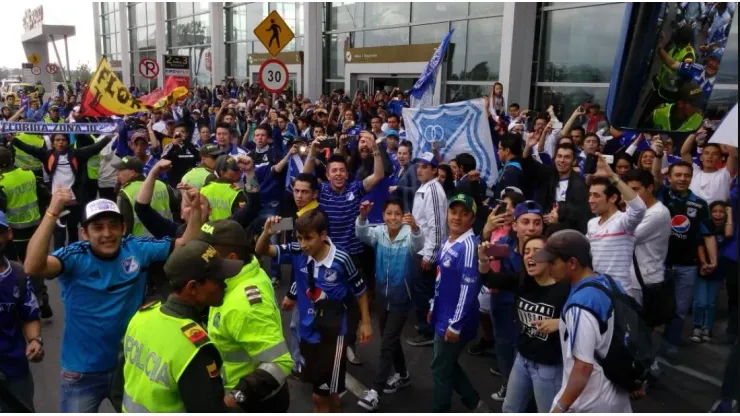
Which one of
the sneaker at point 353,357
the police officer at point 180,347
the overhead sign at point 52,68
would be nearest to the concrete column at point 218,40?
the overhead sign at point 52,68

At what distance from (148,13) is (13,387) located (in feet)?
134

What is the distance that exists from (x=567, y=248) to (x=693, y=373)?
3241mm

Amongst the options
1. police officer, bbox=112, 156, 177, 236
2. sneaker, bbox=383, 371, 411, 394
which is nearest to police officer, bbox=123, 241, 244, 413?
sneaker, bbox=383, 371, 411, 394

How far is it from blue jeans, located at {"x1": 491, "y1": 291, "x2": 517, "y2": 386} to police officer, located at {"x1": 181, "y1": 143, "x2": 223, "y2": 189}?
10.8ft

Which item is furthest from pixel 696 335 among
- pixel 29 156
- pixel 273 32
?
pixel 29 156

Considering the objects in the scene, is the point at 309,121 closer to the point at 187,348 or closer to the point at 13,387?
the point at 13,387

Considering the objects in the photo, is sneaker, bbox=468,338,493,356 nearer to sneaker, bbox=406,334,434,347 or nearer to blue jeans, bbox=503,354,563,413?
sneaker, bbox=406,334,434,347

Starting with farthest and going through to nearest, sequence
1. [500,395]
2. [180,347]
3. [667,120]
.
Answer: [500,395], [667,120], [180,347]

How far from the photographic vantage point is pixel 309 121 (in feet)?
43.8

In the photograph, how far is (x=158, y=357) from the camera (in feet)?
7.91

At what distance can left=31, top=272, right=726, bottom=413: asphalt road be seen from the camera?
4832mm

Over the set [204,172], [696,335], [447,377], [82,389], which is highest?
[204,172]

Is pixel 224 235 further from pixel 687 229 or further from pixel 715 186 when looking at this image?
pixel 715 186

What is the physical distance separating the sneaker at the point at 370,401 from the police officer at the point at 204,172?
2.78m
